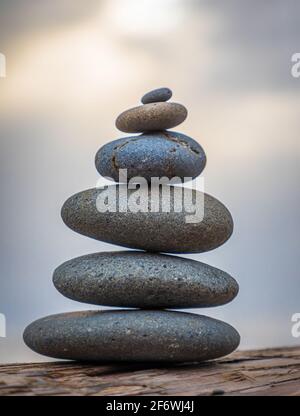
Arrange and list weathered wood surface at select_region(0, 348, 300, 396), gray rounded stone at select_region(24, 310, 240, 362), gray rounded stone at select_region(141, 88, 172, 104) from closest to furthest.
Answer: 1. weathered wood surface at select_region(0, 348, 300, 396)
2. gray rounded stone at select_region(24, 310, 240, 362)
3. gray rounded stone at select_region(141, 88, 172, 104)

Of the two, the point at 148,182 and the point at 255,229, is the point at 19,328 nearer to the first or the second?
the point at 148,182

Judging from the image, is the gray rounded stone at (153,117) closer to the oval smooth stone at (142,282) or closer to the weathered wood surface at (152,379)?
the oval smooth stone at (142,282)

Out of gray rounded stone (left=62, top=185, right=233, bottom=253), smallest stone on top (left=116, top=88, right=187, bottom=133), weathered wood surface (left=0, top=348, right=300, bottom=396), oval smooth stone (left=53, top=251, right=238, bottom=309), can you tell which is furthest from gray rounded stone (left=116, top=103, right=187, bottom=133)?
weathered wood surface (left=0, top=348, right=300, bottom=396)

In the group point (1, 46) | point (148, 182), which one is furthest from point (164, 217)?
point (1, 46)

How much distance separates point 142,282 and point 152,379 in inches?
18.8

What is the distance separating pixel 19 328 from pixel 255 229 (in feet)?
4.97

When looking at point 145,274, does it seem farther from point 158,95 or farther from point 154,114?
point 158,95

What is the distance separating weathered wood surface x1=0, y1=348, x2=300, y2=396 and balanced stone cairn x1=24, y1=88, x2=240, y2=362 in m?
0.08

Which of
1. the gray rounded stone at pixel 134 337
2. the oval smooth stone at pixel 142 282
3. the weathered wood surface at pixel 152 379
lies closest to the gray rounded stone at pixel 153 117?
the oval smooth stone at pixel 142 282

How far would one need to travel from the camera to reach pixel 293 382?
273 cm

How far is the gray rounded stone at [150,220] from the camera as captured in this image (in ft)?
10.0

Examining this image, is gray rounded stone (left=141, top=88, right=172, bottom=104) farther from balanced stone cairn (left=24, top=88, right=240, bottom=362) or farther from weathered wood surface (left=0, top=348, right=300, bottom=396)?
weathered wood surface (left=0, top=348, right=300, bottom=396)

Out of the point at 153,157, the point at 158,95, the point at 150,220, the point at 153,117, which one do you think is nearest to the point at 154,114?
the point at 153,117

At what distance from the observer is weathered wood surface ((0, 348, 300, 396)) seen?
247cm
